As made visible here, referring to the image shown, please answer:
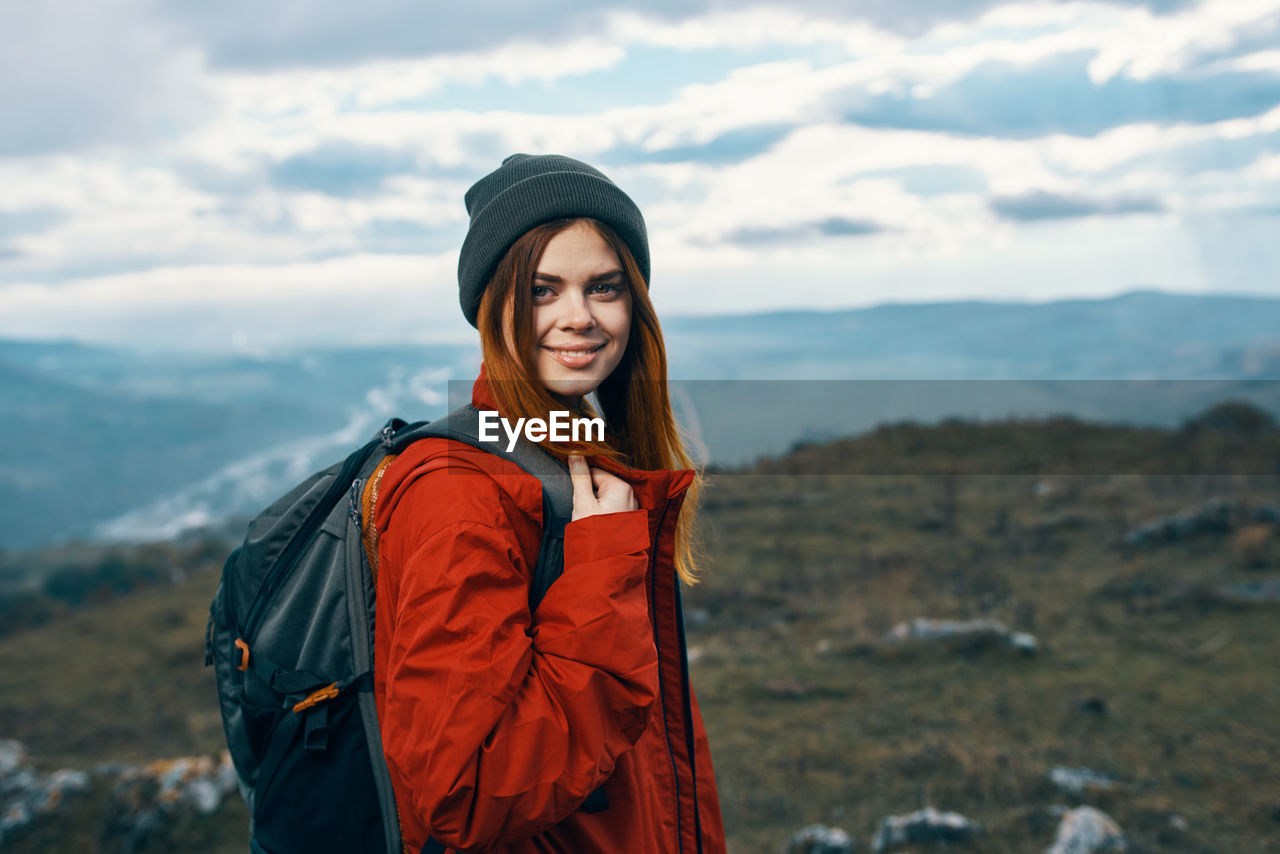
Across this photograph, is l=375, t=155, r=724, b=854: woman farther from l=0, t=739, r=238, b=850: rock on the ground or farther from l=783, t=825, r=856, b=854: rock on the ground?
l=0, t=739, r=238, b=850: rock on the ground

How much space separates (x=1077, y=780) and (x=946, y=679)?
2.02 meters

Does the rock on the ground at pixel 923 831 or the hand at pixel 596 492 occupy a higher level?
the hand at pixel 596 492

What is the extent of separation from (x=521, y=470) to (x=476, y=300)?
0.55 m

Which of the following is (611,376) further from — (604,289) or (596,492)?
(596,492)

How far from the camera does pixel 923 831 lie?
483 cm

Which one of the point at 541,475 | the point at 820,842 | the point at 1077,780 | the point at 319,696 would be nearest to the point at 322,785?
the point at 319,696

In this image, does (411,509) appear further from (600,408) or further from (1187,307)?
(1187,307)

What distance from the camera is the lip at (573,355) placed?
1.78 m

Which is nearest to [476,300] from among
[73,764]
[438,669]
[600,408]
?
[600,408]

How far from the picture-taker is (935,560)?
1112 cm

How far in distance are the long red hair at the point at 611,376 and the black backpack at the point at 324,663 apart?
0.11m

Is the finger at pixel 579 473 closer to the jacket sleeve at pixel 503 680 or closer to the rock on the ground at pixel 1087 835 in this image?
the jacket sleeve at pixel 503 680

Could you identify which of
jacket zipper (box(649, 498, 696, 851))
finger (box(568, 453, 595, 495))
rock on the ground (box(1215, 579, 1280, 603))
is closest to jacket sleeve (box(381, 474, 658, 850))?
finger (box(568, 453, 595, 495))

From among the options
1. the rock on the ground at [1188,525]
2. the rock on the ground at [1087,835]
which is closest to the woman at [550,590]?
the rock on the ground at [1087,835]
